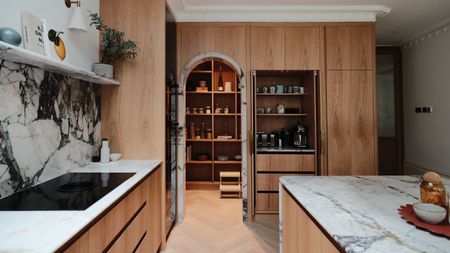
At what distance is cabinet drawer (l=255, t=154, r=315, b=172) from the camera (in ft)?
10.5

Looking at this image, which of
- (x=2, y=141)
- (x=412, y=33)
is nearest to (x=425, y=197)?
(x=2, y=141)

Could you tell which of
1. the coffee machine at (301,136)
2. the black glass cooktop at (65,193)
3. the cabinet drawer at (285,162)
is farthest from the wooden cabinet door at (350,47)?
the black glass cooktop at (65,193)

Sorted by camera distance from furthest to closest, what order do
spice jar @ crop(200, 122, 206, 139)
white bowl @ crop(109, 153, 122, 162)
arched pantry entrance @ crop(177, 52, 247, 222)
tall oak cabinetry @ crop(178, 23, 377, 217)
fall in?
spice jar @ crop(200, 122, 206, 139) → arched pantry entrance @ crop(177, 52, 247, 222) → tall oak cabinetry @ crop(178, 23, 377, 217) → white bowl @ crop(109, 153, 122, 162)

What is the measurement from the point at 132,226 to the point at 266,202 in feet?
6.65

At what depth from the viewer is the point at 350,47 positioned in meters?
3.33

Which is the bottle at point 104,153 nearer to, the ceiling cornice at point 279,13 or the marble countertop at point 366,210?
the marble countertop at point 366,210

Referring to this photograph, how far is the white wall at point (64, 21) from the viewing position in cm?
139

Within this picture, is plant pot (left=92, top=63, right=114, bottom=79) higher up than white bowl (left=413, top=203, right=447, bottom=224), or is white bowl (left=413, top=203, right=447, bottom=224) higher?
plant pot (left=92, top=63, right=114, bottom=79)

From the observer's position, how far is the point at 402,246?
805mm

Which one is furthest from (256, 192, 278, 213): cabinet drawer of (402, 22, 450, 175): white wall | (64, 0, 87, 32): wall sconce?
(402, 22, 450, 175): white wall

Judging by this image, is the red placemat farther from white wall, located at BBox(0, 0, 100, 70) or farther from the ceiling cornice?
the ceiling cornice

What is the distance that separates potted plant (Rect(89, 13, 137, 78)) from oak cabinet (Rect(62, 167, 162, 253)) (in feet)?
3.55

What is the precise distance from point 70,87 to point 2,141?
75 cm

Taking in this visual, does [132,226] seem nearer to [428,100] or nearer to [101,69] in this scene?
[101,69]
